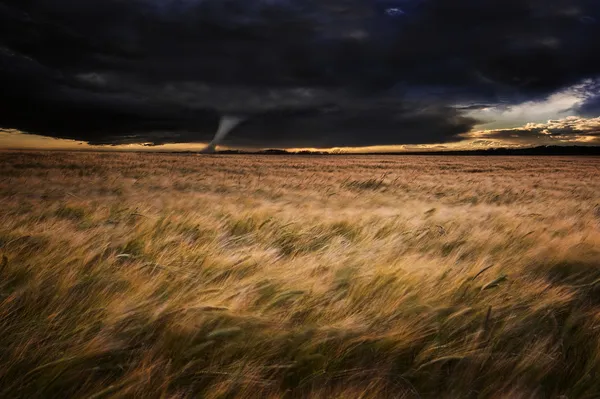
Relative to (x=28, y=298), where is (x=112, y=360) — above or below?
below

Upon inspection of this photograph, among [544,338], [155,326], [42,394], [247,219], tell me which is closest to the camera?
[42,394]

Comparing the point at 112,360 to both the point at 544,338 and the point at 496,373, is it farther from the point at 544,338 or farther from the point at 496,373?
the point at 544,338

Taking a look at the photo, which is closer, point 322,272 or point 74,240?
point 322,272

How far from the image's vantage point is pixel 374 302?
1.85m

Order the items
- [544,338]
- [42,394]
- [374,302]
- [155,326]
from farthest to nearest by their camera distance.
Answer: [374,302] → [544,338] → [155,326] → [42,394]

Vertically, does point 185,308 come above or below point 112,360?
above

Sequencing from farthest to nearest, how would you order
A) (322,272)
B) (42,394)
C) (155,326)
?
(322,272) < (155,326) < (42,394)

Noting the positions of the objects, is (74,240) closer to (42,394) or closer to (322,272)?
(42,394)

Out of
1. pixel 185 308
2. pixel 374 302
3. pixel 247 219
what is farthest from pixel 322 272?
pixel 247 219

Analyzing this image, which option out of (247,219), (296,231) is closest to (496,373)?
(296,231)

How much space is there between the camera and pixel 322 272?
2346 mm

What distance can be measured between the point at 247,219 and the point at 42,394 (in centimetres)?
324

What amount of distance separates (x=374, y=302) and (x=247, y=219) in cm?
278

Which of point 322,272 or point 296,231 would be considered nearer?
point 322,272
